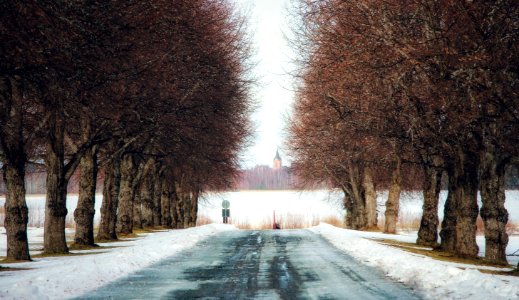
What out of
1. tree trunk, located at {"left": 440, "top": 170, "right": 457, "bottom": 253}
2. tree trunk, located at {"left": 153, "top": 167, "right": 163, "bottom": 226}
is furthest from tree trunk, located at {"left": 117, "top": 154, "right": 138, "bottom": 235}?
tree trunk, located at {"left": 440, "top": 170, "right": 457, "bottom": 253}

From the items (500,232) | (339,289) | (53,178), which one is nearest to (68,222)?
(53,178)

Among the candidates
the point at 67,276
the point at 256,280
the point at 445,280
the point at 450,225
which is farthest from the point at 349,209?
the point at 67,276

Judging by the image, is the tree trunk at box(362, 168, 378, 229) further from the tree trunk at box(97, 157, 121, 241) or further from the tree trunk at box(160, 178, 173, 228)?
the tree trunk at box(97, 157, 121, 241)

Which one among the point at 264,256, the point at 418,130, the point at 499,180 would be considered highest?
the point at 418,130

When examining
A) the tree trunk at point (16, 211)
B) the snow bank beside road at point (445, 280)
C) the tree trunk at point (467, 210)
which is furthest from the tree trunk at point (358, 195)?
the tree trunk at point (16, 211)

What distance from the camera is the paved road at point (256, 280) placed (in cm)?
1159

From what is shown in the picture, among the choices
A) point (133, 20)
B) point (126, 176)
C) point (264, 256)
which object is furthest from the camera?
point (126, 176)

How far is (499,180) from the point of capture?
1931 centimetres

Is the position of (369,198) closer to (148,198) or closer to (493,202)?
(148,198)

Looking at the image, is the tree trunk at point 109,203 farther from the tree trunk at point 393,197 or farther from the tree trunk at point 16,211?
the tree trunk at point 393,197

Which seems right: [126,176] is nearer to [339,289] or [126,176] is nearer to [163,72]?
[163,72]

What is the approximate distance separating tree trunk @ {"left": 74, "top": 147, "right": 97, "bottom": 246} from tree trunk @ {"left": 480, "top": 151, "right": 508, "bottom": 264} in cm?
1423

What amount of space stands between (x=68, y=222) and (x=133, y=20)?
37.4 metres

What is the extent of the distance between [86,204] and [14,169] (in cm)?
795
